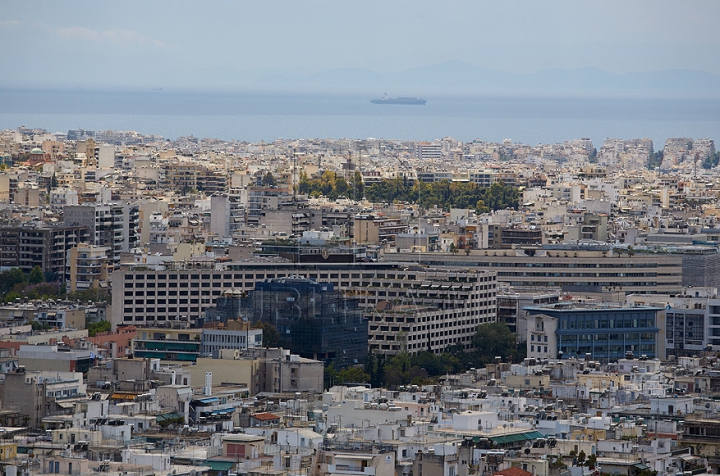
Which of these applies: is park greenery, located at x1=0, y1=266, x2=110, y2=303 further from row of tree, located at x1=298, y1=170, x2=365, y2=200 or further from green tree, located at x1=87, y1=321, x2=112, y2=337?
row of tree, located at x1=298, y1=170, x2=365, y2=200

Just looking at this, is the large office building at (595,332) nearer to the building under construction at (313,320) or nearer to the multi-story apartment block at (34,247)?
the building under construction at (313,320)

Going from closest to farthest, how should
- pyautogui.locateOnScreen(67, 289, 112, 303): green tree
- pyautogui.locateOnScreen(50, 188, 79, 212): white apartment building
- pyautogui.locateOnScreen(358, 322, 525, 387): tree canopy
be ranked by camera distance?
pyautogui.locateOnScreen(358, 322, 525, 387): tree canopy, pyautogui.locateOnScreen(67, 289, 112, 303): green tree, pyautogui.locateOnScreen(50, 188, 79, 212): white apartment building

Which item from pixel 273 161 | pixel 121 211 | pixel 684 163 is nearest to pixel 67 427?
pixel 121 211

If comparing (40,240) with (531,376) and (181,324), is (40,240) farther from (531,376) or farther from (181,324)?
(531,376)

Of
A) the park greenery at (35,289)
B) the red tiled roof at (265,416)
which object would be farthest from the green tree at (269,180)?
the red tiled roof at (265,416)

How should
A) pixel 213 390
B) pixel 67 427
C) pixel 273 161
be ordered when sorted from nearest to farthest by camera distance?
pixel 67 427, pixel 213 390, pixel 273 161

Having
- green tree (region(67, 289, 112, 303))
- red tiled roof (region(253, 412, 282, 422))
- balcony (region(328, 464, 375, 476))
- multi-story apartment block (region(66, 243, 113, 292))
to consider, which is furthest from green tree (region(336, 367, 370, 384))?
multi-story apartment block (region(66, 243, 113, 292))
